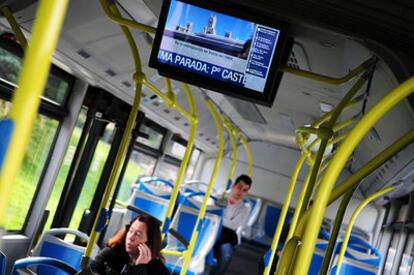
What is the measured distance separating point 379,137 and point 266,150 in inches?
334

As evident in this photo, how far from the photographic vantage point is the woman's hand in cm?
429

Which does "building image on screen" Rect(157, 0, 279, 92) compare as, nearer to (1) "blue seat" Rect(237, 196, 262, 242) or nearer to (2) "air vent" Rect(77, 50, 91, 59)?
(2) "air vent" Rect(77, 50, 91, 59)

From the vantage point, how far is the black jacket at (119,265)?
4297 millimetres

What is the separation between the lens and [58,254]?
177 inches

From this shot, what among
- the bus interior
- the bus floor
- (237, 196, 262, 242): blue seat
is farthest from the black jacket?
(237, 196, 262, 242): blue seat

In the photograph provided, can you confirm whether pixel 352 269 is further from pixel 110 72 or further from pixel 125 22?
pixel 125 22

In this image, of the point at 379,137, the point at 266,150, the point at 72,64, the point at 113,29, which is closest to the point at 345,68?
the point at 379,137

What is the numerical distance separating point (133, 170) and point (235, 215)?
190 cm

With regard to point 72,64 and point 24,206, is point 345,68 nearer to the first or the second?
point 72,64

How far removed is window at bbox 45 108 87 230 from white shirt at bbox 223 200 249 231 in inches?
95.4

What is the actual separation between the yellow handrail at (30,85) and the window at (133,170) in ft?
26.7

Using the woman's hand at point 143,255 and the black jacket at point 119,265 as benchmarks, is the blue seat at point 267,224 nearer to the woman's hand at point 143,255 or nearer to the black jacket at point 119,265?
the black jacket at point 119,265

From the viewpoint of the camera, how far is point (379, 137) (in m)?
5.50

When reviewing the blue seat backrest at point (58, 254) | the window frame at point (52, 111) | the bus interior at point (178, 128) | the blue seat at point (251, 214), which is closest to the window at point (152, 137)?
the bus interior at point (178, 128)
